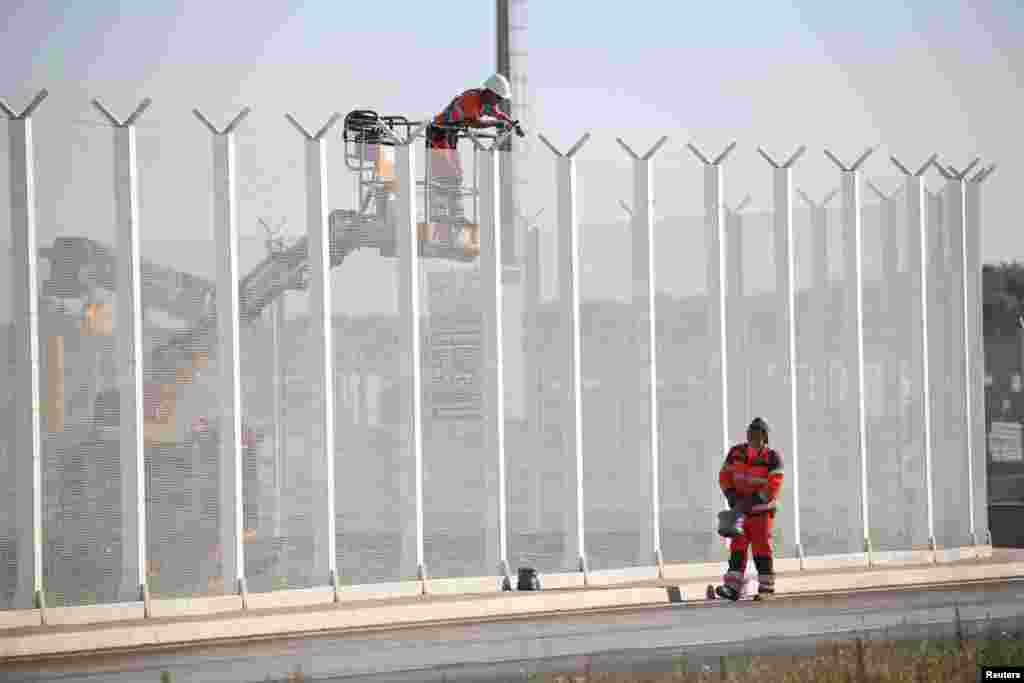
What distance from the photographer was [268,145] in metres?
20.5

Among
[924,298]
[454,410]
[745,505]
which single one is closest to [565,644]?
[745,505]

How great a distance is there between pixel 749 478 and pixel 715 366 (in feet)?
12.6

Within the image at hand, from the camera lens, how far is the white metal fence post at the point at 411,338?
21.1 m

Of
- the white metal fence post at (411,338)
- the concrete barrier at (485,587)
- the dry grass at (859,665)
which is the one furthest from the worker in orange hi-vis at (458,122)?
the dry grass at (859,665)

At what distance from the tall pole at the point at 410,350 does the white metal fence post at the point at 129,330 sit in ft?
9.16

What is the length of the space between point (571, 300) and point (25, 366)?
673 centimetres

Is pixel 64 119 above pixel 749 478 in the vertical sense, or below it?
above

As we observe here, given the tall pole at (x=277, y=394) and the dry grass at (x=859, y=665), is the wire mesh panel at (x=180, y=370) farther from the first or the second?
the dry grass at (x=859, y=665)

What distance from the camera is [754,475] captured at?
66.1 feet

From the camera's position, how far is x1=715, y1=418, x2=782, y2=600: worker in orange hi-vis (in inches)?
789

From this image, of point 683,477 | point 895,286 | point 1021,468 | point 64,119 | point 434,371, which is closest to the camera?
point 64,119

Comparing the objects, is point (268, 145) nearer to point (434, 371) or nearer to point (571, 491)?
point (434, 371)

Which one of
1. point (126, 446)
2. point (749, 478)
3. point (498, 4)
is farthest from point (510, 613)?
point (498, 4)

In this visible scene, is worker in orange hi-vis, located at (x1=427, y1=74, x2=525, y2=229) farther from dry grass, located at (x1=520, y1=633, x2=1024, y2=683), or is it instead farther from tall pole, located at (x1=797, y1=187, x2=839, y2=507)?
dry grass, located at (x1=520, y1=633, x2=1024, y2=683)
